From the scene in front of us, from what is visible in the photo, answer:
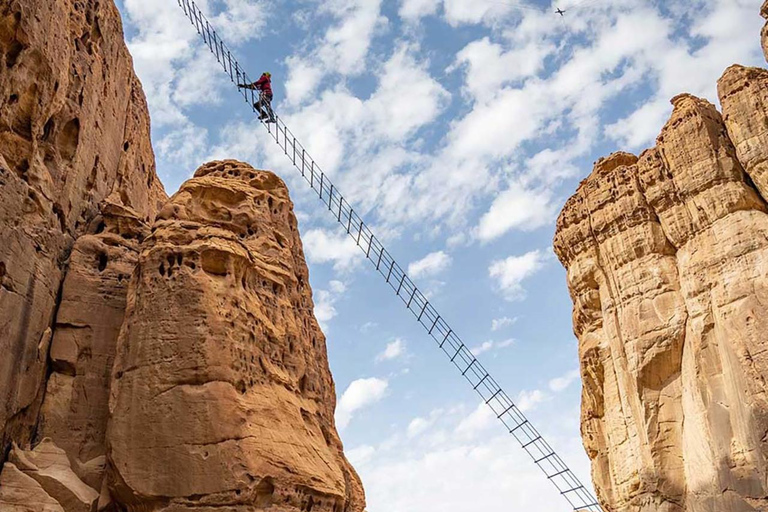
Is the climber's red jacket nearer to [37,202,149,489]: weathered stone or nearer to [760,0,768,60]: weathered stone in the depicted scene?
[37,202,149,489]: weathered stone

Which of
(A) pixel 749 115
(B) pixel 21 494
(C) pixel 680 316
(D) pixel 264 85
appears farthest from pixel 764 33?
(B) pixel 21 494

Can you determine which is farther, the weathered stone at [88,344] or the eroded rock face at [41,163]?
the weathered stone at [88,344]

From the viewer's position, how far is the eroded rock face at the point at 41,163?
16891 mm

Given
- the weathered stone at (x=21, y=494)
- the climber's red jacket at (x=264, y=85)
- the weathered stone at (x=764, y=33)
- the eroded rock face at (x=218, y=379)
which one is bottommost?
the weathered stone at (x=21, y=494)

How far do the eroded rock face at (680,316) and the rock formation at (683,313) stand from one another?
36 mm

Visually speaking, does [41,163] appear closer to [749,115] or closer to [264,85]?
[264,85]

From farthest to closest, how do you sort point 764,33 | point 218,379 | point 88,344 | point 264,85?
point 264,85 < point 764,33 < point 88,344 < point 218,379

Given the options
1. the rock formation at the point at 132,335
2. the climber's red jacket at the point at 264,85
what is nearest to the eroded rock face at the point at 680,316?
the rock formation at the point at 132,335

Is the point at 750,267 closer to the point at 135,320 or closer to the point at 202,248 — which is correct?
the point at 202,248

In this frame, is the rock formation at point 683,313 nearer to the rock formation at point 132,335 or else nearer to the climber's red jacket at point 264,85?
the rock formation at point 132,335

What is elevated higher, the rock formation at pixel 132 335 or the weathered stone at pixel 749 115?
the weathered stone at pixel 749 115

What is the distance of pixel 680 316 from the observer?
22.1 m

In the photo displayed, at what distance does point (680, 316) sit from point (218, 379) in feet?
45.0

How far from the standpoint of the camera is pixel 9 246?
16.9 m
